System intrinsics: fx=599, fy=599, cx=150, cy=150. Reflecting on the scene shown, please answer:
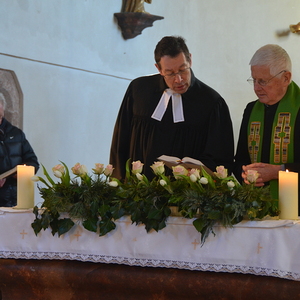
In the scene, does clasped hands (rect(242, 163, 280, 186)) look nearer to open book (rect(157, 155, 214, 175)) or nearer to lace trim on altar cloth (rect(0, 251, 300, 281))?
open book (rect(157, 155, 214, 175))

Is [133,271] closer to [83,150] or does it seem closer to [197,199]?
[197,199]

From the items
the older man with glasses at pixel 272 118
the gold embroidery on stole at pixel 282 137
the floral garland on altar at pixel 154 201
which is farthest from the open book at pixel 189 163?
the gold embroidery on stole at pixel 282 137

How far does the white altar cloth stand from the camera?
9.28ft

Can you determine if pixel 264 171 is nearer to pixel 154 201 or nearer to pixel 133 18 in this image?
pixel 154 201

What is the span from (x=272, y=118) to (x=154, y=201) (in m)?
1.45

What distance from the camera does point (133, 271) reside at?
3104mm

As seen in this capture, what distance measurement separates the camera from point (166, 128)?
4.38 meters

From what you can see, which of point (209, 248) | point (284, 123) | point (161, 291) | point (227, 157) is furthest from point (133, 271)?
point (284, 123)

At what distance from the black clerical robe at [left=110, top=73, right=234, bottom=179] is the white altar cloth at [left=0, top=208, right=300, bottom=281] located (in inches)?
45.1

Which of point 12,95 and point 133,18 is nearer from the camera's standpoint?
point 12,95

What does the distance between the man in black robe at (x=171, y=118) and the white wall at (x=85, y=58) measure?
2.99 metres

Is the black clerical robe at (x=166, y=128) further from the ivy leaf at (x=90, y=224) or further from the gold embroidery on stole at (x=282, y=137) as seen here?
the ivy leaf at (x=90, y=224)

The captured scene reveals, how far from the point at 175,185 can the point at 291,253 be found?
0.66 metres

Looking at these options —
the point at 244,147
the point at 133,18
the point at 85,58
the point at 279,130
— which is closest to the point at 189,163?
the point at 244,147
